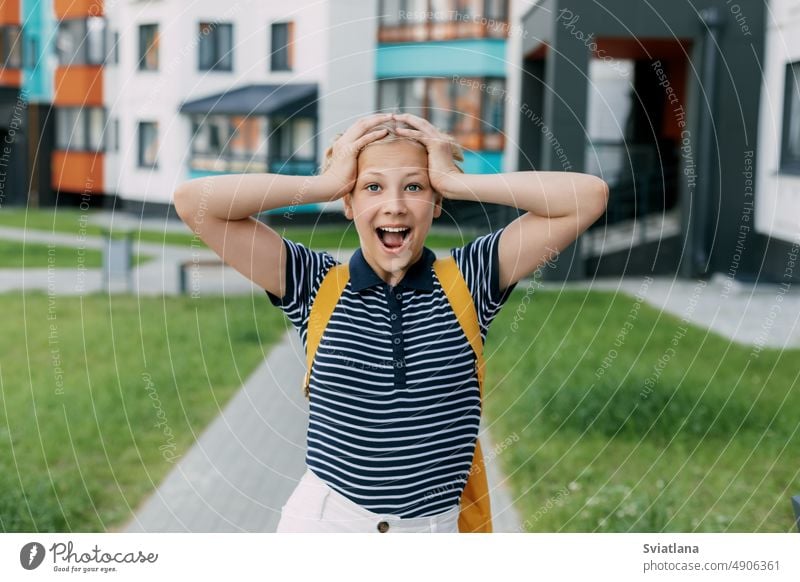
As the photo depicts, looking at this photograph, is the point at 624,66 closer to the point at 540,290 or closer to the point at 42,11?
the point at 540,290

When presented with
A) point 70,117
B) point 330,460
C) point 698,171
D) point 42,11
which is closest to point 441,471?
point 330,460

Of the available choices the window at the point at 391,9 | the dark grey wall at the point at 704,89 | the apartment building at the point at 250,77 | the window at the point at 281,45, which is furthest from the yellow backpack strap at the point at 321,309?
the window at the point at 391,9

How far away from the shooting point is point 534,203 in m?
1.63

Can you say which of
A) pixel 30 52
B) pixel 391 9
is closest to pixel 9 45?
pixel 30 52

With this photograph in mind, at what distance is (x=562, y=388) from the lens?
4535mm

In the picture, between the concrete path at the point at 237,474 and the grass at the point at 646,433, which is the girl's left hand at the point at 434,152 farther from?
the grass at the point at 646,433

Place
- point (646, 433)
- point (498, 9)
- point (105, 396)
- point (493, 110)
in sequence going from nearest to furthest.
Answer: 1. point (646, 433)
2. point (105, 396)
3. point (498, 9)
4. point (493, 110)

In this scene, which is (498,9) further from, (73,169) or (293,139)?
(73,169)

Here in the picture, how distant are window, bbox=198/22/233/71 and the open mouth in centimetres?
964

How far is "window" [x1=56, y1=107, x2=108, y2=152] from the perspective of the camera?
55.4 ft

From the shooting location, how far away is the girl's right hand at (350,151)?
1.61 m

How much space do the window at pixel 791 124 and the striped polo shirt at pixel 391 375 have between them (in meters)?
6.23

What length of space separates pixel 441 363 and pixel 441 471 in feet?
0.58
